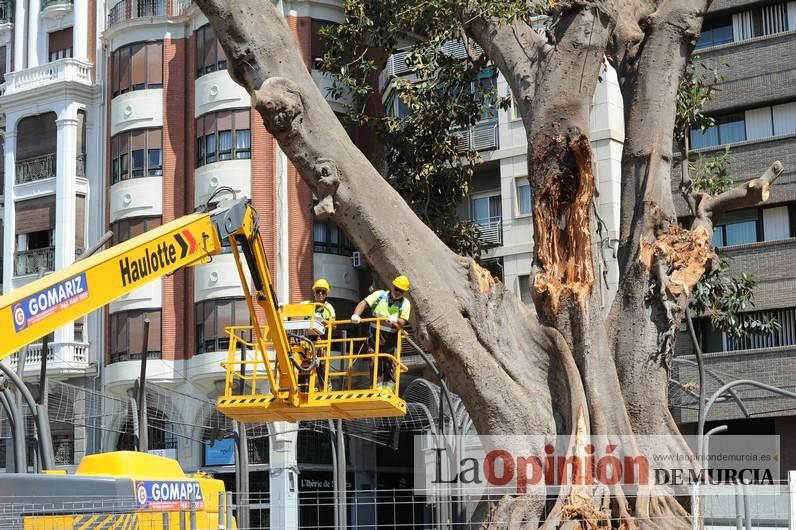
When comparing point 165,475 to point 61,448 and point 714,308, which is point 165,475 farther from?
point 61,448

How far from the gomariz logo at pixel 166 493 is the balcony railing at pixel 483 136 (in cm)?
1986

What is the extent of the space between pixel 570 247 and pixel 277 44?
→ 12.0ft

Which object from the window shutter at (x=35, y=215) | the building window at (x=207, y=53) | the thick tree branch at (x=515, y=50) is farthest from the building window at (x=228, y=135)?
the thick tree branch at (x=515, y=50)

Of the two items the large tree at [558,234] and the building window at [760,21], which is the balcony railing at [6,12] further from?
the large tree at [558,234]

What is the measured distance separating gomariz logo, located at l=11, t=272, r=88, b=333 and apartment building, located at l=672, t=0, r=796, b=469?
23.2 metres

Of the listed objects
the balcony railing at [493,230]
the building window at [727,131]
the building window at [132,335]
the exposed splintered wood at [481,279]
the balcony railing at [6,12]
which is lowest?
the exposed splintered wood at [481,279]

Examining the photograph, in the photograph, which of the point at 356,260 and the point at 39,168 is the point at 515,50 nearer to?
the point at 356,260

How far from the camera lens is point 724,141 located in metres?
34.2

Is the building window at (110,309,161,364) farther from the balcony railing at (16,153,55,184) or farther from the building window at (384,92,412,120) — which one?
the building window at (384,92,412,120)

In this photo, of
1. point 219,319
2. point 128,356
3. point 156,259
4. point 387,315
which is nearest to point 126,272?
point 156,259

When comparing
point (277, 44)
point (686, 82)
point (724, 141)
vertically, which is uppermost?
point (724, 141)

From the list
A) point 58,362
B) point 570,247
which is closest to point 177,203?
point 58,362

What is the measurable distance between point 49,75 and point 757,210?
909 inches

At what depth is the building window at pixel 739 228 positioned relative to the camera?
3347cm
